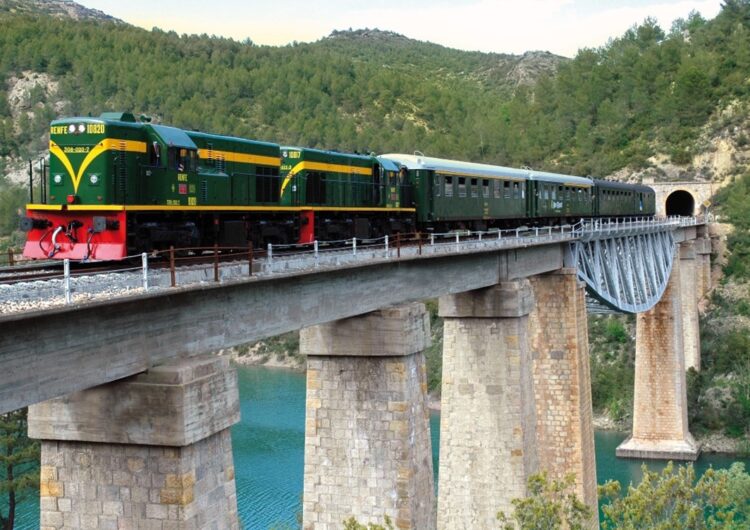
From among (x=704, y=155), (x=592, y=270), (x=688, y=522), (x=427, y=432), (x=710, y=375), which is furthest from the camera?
(x=704, y=155)

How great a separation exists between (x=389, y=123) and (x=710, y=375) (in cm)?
7368

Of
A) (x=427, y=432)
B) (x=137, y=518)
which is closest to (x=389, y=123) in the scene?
(x=427, y=432)

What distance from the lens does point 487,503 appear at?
26953 millimetres

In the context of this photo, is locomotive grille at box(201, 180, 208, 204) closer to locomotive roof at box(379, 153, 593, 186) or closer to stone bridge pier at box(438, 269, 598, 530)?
locomotive roof at box(379, 153, 593, 186)

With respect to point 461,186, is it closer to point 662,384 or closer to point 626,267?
point 626,267

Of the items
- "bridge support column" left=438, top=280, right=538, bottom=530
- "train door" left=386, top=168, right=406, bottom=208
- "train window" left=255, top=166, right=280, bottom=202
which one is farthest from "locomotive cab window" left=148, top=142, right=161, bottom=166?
"bridge support column" left=438, top=280, right=538, bottom=530

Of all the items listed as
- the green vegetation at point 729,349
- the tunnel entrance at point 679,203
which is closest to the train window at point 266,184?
the green vegetation at point 729,349

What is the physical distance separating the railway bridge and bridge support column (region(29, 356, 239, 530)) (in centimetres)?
2

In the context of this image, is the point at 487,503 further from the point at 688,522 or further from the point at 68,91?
the point at 68,91

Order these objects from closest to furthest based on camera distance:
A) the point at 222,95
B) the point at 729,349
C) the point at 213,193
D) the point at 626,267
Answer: the point at 213,193 → the point at 626,267 → the point at 729,349 → the point at 222,95

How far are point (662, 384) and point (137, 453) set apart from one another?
46602 mm

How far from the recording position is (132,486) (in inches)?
491

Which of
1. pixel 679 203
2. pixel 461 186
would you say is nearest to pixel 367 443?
pixel 461 186

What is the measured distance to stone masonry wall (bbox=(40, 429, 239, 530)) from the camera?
12.3 meters
